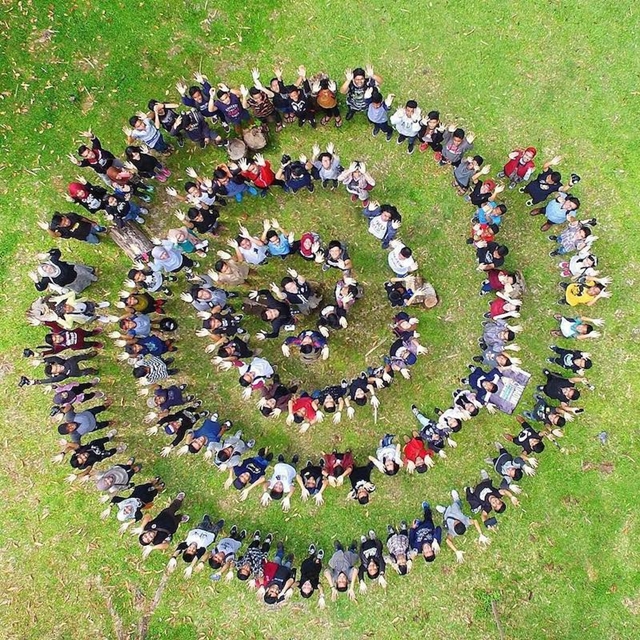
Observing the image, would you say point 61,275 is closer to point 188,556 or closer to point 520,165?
point 188,556

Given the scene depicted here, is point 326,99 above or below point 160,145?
below

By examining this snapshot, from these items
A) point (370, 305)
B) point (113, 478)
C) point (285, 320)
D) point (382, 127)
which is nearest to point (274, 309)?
point (285, 320)

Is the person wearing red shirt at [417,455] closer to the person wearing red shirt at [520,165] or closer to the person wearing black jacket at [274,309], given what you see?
the person wearing black jacket at [274,309]

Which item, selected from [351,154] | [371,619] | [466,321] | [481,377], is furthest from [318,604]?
[351,154]

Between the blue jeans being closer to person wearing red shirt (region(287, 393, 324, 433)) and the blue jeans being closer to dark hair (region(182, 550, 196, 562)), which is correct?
person wearing red shirt (region(287, 393, 324, 433))

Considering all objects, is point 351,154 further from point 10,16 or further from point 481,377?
point 10,16

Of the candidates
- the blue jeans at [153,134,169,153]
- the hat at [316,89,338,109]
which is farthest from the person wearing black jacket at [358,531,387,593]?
the blue jeans at [153,134,169,153]
